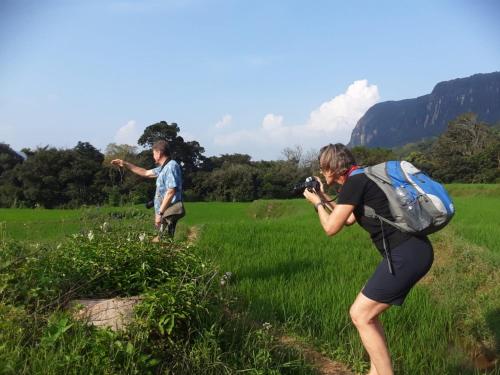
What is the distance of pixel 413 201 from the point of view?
261 cm

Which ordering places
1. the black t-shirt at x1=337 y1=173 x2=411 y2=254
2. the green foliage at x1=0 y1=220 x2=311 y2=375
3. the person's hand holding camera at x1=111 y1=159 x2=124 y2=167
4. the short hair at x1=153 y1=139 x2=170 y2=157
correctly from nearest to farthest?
1. the green foliage at x1=0 y1=220 x2=311 y2=375
2. the black t-shirt at x1=337 y1=173 x2=411 y2=254
3. the short hair at x1=153 y1=139 x2=170 y2=157
4. the person's hand holding camera at x1=111 y1=159 x2=124 y2=167

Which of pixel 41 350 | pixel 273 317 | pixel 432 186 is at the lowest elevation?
pixel 273 317

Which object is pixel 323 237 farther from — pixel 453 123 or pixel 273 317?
pixel 453 123

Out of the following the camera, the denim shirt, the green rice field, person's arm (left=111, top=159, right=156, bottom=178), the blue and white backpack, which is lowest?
the green rice field

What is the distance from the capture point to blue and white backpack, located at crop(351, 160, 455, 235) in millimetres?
2585

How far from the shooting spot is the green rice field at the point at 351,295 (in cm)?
368

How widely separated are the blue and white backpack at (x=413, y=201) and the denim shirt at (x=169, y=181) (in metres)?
2.51

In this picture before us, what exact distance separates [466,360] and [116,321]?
2.97m

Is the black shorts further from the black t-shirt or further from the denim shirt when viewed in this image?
the denim shirt

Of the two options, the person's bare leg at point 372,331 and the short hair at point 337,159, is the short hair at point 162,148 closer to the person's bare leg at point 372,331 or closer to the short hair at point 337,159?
the short hair at point 337,159

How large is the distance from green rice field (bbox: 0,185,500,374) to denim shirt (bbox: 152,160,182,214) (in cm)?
65

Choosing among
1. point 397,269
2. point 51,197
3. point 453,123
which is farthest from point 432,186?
point 453,123

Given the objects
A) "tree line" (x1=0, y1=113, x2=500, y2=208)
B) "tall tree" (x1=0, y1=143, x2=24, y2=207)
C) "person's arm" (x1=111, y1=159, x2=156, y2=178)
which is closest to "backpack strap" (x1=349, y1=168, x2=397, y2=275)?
"person's arm" (x1=111, y1=159, x2=156, y2=178)

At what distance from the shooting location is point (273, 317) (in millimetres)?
3898
